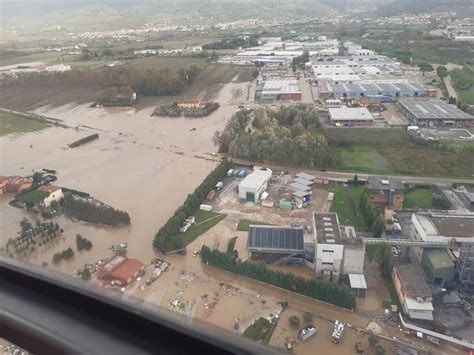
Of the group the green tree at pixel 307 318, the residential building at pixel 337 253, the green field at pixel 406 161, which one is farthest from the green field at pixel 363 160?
the green tree at pixel 307 318

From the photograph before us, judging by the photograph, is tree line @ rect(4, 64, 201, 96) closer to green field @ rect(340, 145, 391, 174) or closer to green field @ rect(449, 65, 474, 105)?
green field @ rect(340, 145, 391, 174)

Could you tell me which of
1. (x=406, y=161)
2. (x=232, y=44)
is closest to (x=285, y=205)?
(x=406, y=161)

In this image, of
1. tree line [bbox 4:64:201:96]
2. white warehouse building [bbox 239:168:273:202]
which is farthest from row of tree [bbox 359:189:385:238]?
tree line [bbox 4:64:201:96]

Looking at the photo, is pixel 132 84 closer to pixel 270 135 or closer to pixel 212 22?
pixel 270 135

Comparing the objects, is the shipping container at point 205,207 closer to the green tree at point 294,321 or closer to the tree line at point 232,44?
the green tree at point 294,321

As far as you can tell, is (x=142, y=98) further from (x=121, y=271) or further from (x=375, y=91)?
(x=121, y=271)

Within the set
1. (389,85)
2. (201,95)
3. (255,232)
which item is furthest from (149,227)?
(389,85)
